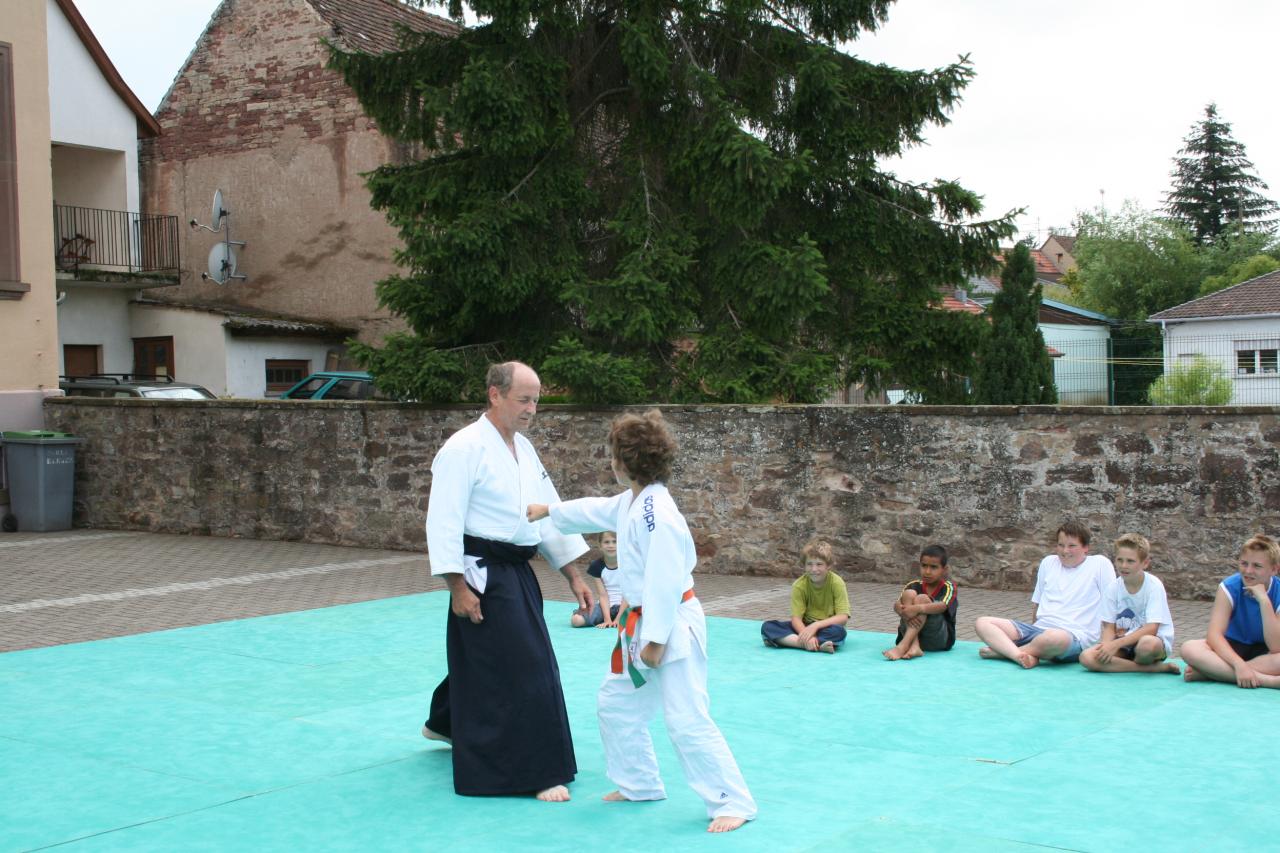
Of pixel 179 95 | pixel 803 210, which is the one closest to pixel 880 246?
pixel 803 210

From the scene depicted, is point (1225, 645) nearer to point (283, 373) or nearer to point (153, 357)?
point (283, 373)

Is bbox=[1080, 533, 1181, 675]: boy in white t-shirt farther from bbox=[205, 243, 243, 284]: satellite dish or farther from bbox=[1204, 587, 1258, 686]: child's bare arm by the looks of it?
bbox=[205, 243, 243, 284]: satellite dish

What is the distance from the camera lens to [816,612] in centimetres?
893

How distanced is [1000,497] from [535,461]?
20.9 feet

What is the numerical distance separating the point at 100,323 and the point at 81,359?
32.0 inches

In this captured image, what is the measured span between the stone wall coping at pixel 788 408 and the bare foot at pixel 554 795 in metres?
6.65

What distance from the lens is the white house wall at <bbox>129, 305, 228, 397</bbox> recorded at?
25.8m

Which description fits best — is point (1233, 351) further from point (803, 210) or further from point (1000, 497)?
point (1000, 497)

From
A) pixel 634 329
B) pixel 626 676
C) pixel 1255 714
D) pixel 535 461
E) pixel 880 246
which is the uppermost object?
pixel 880 246

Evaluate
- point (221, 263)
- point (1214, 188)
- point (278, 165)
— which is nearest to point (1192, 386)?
point (278, 165)

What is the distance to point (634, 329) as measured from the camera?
44.9ft

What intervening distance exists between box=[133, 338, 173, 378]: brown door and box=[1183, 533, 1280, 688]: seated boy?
22.7 m

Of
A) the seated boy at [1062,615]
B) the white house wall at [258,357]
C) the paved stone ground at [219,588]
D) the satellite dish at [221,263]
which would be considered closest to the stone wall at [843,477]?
the paved stone ground at [219,588]

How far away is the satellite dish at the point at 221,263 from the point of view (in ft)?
89.2
